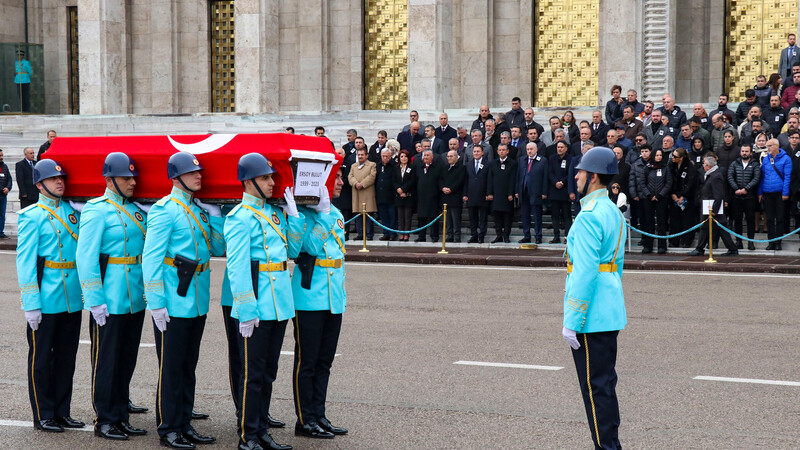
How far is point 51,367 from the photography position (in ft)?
26.3

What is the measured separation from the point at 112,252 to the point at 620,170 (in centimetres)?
1395

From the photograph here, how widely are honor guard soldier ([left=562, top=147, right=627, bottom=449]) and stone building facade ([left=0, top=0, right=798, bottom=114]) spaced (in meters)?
21.9

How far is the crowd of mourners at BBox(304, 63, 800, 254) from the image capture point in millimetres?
19375

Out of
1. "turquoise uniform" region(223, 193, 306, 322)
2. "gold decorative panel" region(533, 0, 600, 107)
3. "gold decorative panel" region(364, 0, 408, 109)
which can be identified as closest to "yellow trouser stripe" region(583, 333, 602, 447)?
"turquoise uniform" region(223, 193, 306, 322)

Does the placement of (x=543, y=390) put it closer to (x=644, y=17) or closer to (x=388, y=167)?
(x=388, y=167)

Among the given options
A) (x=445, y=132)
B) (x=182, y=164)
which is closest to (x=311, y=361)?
(x=182, y=164)

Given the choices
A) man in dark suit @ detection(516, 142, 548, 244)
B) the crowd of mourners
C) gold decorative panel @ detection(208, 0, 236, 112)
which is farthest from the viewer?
gold decorative panel @ detection(208, 0, 236, 112)

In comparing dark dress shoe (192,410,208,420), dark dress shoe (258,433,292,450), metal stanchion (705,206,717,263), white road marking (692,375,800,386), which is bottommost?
white road marking (692,375,800,386)

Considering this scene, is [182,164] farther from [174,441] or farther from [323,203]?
[174,441]

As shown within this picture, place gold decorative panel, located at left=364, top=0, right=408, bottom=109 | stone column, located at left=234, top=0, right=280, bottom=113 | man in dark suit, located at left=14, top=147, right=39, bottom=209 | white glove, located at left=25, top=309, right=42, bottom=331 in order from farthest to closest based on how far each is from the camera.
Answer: gold decorative panel, located at left=364, top=0, right=408, bottom=109
stone column, located at left=234, top=0, right=280, bottom=113
man in dark suit, located at left=14, top=147, right=39, bottom=209
white glove, located at left=25, top=309, right=42, bottom=331

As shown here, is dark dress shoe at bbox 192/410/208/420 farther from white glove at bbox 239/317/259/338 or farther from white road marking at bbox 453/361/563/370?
white road marking at bbox 453/361/563/370

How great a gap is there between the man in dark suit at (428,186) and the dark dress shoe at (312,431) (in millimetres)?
14457

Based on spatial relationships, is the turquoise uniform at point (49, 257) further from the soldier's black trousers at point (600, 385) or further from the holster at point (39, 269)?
the soldier's black trousers at point (600, 385)

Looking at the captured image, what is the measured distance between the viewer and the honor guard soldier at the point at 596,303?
6.49m
